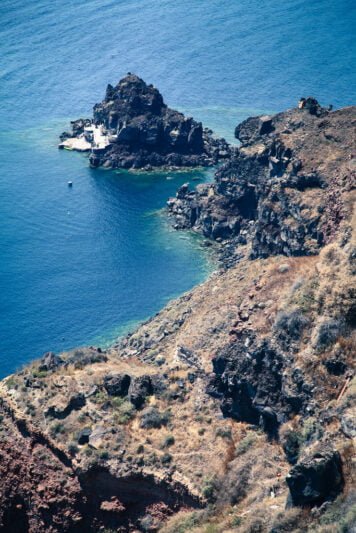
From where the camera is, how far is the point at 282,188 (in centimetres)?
11606

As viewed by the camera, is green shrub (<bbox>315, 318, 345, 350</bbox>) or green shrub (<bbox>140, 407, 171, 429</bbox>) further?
green shrub (<bbox>140, 407, 171, 429</bbox>)

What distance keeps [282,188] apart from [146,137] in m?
78.9

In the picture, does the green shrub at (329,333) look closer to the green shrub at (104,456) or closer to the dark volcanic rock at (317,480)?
the dark volcanic rock at (317,480)

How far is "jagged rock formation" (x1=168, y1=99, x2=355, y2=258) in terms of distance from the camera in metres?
106

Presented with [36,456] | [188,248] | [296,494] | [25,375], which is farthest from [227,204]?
[296,494]

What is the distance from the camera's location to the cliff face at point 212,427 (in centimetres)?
5681

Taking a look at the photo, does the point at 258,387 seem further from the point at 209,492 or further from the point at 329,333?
the point at 209,492

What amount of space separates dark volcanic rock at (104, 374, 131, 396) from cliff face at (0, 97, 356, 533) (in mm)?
109

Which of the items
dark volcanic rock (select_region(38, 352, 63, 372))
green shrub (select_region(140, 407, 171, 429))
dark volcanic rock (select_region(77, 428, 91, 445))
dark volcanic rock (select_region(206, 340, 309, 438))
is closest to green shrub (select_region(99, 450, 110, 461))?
dark volcanic rock (select_region(77, 428, 91, 445))

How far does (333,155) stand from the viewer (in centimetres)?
11912

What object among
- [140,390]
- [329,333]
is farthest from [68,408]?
[329,333]

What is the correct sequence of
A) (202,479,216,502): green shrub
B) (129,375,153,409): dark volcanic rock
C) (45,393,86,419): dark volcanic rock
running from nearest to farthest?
1. (202,479,216,502): green shrub
2. (45,393,86,419): dark volcanic rock
3. (129,375,153,409): dark volcanic rock

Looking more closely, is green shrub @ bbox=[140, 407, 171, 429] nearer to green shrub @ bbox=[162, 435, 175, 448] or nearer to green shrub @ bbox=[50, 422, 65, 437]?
green shrub @ bbox=[162, 435, 175, 448]

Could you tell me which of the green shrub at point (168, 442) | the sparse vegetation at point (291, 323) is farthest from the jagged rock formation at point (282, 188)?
the green shrub at point (168, 442)
